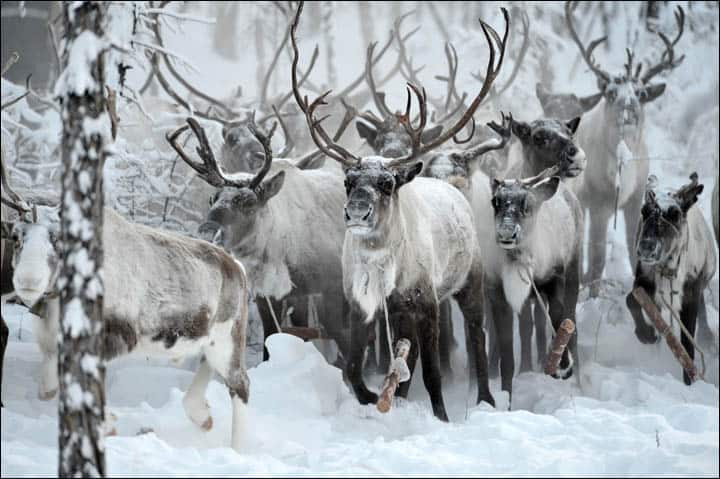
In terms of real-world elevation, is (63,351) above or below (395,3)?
below

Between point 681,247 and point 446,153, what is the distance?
2.11 metres

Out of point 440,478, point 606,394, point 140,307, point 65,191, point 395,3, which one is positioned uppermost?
point 395,3

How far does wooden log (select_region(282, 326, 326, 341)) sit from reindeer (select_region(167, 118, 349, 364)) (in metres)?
0.15

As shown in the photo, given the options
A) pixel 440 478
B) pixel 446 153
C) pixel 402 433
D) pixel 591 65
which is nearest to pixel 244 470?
pixel 440 478

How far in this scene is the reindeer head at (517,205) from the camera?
7.73m

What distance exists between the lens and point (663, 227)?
331 inches

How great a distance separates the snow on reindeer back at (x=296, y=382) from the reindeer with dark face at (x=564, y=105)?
19.6 feet

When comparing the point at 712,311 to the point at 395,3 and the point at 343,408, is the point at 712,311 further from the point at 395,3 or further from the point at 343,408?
the point at 395,3

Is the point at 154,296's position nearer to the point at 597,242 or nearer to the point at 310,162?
the point at 310,162

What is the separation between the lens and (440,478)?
15.4 feet

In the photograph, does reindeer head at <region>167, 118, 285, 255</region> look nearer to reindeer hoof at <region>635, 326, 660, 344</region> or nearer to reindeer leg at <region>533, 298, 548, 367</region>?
reindeer leg at <region>533, 298, 548, 367</region>

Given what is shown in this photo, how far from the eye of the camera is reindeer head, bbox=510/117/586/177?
9.14m

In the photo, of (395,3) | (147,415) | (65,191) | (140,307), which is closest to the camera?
(65,191)

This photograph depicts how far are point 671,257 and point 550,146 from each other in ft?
4.86
